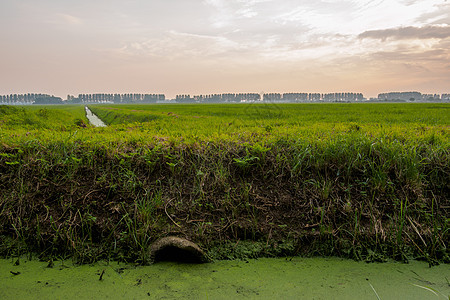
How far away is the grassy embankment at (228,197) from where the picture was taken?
2971 millimetres

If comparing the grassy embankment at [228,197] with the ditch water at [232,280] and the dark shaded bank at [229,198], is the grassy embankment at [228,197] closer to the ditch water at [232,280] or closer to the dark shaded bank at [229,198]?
the dark shaded bank at [229,198]

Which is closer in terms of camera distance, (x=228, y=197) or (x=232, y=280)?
(x=232, y=280)

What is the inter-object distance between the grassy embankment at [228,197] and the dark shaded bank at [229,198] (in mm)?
13

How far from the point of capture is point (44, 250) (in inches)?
114

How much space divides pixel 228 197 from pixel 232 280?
1067 millimetres

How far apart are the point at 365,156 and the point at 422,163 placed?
659 millimetres

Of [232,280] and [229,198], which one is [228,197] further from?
[232,280]

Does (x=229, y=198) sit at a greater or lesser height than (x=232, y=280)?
greater

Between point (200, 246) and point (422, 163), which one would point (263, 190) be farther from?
point (422, 163)

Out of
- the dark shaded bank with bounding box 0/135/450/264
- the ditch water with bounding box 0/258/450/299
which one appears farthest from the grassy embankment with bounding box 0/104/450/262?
the ditch water with bounding box 0/258/450/299

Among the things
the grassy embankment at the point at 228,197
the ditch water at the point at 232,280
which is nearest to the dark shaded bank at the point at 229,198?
the grassy embankment at the point at 228,197

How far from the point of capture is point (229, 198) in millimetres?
3324

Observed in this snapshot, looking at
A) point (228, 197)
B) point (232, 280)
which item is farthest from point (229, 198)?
point (232, 280)

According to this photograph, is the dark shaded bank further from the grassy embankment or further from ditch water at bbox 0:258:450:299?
ditch water at bbox 0:258:450:299
